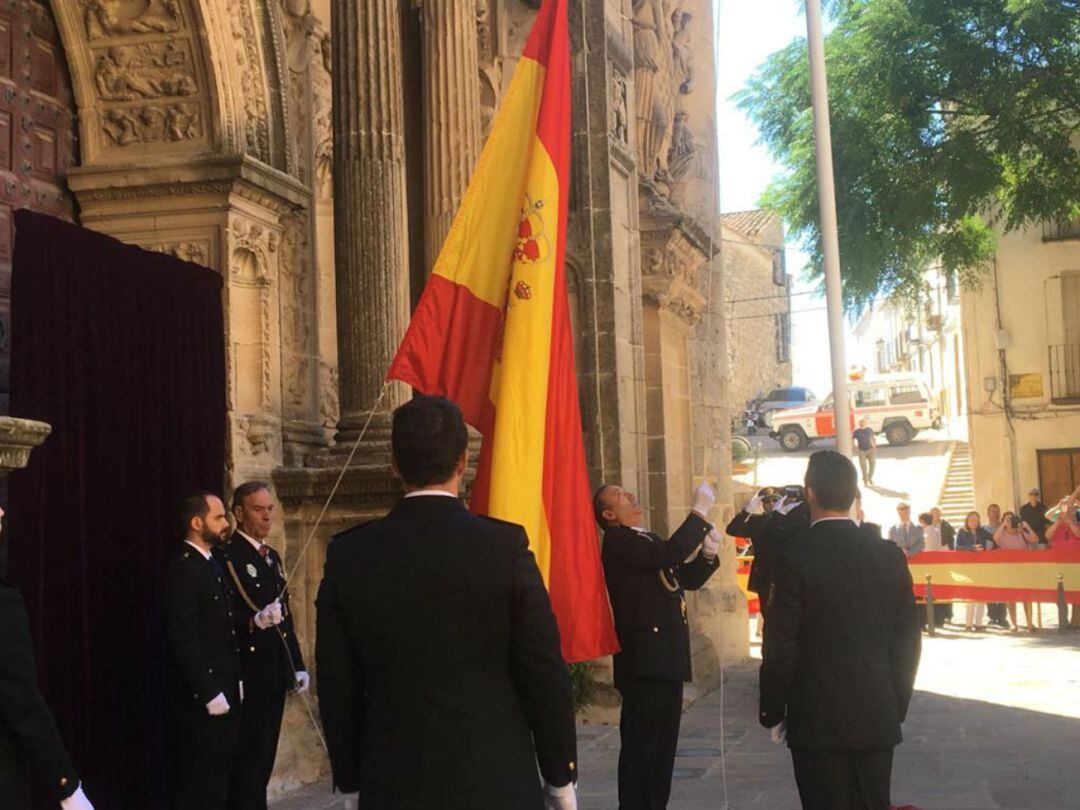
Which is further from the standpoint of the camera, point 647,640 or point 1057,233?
point 1057,233

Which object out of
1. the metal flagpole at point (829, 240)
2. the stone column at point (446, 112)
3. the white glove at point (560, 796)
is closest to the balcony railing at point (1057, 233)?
the metal flagpole at point (829, 240)

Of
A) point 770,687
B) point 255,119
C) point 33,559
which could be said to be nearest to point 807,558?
point 770,687

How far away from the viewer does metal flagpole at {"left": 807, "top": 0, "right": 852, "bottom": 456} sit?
11.6 meters

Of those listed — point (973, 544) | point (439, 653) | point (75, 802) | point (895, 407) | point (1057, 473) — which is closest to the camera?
point (439, 653)

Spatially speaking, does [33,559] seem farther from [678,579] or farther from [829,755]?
[829,755]

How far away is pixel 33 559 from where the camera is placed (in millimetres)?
7770

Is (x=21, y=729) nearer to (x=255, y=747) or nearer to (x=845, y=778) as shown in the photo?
(x=845, y=778)

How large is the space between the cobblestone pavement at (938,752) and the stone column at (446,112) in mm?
4037

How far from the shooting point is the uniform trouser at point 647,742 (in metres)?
7.98

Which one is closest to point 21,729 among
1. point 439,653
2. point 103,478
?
point 439,653

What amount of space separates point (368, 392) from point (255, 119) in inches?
73.6

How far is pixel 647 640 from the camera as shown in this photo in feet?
26.4

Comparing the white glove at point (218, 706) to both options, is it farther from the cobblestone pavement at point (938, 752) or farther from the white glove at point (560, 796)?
the white glove at point (560, 796)

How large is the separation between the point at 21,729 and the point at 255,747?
10.6 ft
